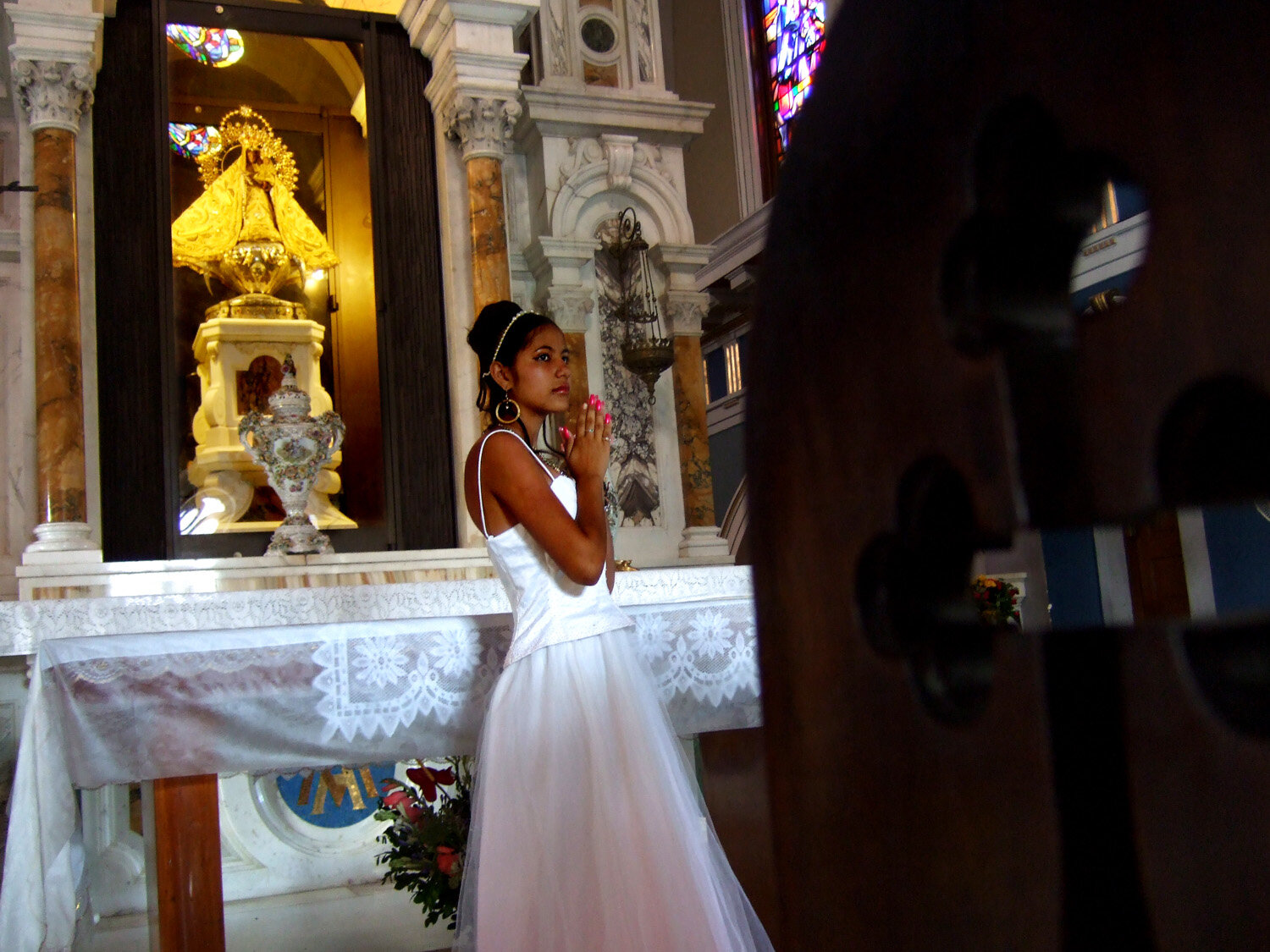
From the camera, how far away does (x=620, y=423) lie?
707 cm

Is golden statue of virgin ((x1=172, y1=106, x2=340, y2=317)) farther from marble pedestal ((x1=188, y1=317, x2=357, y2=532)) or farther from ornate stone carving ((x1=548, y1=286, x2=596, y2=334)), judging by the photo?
ornate stone carving ((x1=548, y1=286, x2=596, y2=334))

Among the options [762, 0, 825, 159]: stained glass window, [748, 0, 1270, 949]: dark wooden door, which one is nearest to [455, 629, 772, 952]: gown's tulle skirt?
[748, 0, 1270, 949]: dark wooden door

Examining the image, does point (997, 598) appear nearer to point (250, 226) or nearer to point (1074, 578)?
point (1074, 578)

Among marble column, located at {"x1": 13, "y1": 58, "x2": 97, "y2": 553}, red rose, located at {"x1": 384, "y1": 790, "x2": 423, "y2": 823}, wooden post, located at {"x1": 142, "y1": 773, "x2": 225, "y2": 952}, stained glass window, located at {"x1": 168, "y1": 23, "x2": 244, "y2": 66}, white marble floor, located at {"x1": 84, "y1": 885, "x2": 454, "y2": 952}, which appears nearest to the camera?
wooden post, located at {"x1": 142, "y1": 773, "x2": 225, "y2": 952}

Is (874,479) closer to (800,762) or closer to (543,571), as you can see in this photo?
(800,762)

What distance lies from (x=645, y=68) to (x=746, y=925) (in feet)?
20.2

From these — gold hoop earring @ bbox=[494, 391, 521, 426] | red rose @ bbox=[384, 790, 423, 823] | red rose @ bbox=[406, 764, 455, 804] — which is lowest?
red rose @ bbox=[384, 790, 423, 823]

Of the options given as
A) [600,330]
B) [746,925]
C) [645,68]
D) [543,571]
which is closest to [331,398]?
[600,330]

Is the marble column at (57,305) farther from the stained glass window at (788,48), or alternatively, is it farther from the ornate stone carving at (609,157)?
the stained glass window at (788,48)

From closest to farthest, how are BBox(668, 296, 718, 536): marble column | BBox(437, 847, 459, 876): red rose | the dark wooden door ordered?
the dark wooden door, BBox(437, 847, 459, 876): red rose, BBox(668, 296, 718, 536): marble column

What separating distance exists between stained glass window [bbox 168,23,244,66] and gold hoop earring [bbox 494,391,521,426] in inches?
195

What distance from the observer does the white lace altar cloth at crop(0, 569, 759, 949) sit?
101 inches

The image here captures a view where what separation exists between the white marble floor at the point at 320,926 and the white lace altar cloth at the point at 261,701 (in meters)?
1.25

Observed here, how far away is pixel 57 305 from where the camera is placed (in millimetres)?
5277
